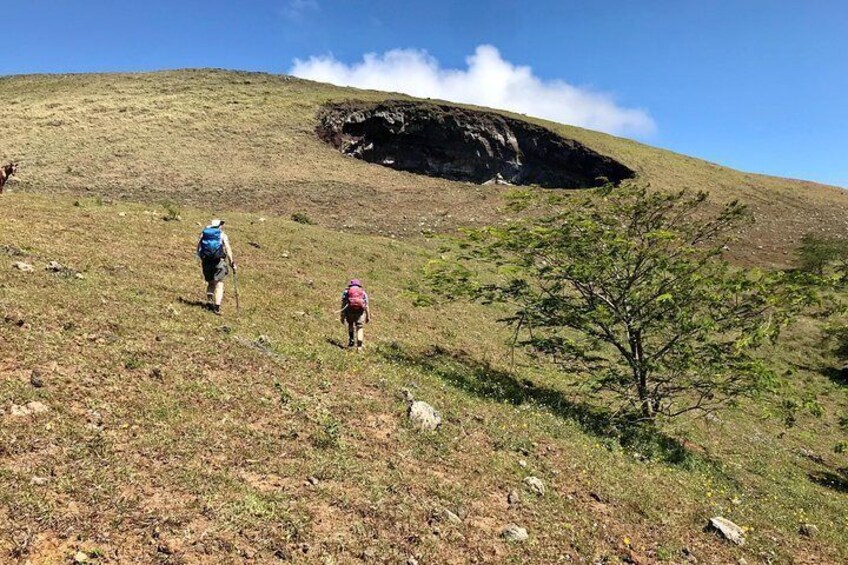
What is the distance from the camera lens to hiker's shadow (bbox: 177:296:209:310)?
13.8m

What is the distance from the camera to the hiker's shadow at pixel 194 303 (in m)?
13.8

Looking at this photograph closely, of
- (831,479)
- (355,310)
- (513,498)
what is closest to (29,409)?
(513,498)

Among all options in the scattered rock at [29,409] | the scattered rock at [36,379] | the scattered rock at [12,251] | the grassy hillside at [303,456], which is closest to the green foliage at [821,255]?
the grassy hillside at [303,456]

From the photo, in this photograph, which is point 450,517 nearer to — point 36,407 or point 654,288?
point 36,407

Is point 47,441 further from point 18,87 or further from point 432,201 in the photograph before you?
point 18,87

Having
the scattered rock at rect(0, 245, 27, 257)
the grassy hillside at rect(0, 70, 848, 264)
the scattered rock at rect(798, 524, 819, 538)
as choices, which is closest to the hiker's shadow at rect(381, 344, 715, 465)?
the scattered rock at rect(798, 524, 819, 538)

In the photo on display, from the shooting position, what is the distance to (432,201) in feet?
168

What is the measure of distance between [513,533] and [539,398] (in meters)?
7.72

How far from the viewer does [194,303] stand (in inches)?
555

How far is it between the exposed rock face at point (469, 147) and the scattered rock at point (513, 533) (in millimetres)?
63263

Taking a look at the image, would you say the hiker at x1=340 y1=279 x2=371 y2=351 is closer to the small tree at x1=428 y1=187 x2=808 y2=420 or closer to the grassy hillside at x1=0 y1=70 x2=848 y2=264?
the small tree at x1=428 y1=187 x2=808 y2=420

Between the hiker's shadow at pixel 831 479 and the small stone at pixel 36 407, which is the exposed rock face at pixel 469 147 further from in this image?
the small stone at pixel 36 407

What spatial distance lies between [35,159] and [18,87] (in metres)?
35.9

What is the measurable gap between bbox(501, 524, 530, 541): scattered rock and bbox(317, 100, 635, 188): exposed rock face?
208 ft
